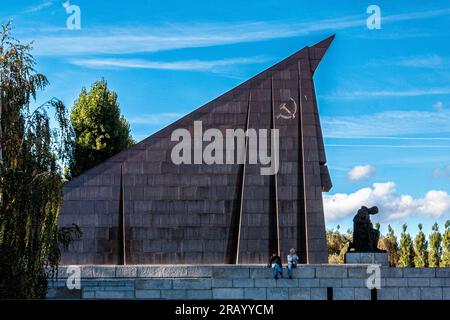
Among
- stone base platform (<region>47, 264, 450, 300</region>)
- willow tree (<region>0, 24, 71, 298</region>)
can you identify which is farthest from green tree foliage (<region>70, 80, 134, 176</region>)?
willow tree (<region>0, 24, 71, 298</region>)

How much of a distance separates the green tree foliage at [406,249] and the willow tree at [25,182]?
34.0m

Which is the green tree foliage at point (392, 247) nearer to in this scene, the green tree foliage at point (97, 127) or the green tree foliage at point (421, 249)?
the green tree foliage at point (421, 249)

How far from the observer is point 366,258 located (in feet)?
63.7

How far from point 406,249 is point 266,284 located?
84.2ft

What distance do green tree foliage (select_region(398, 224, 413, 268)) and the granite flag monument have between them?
21766 mm

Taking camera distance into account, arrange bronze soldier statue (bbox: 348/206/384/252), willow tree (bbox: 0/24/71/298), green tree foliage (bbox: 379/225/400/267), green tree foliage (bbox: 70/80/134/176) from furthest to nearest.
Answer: green tree foliage (bbox: 379/225/400/267)
green tree foliage (bbox: 70/80/134/176)
bronze soldier statue (bbox: 348/206/384/252)
willow tree (bbox: 0/24/71/298)

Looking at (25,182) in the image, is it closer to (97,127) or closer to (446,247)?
(97,127)

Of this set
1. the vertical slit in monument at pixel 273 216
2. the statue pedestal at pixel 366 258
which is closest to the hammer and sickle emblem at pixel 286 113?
the vertical slit in monument at pixel 273 216

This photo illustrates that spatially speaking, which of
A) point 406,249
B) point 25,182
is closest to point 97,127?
point 406,249

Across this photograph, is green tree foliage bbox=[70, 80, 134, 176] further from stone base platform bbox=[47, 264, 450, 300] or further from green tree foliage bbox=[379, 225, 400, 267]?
green tree foliage bbox=[379, 225, 400, 267]

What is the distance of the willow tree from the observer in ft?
31.2

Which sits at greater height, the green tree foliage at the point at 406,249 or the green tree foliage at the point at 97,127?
the green tree foliage at the point at 97,127

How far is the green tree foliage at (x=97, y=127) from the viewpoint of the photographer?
1302 inches

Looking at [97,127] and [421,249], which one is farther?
[421,249]
